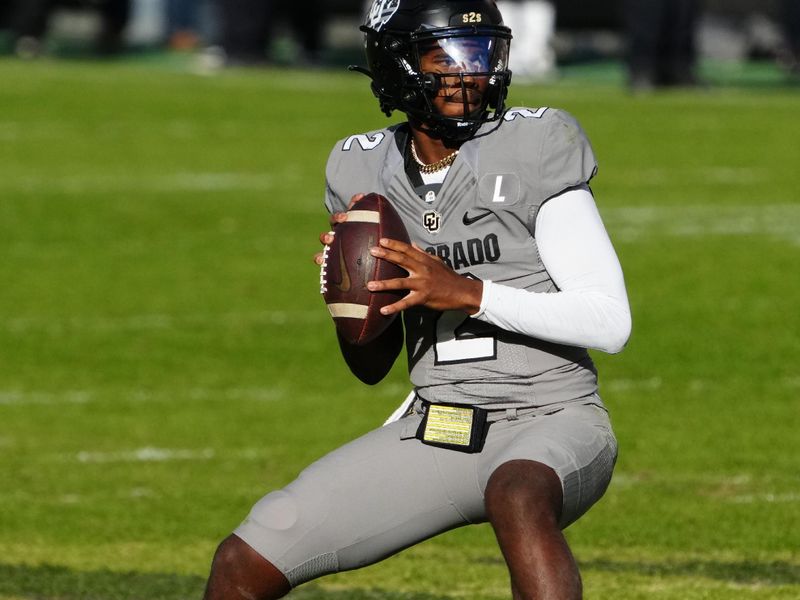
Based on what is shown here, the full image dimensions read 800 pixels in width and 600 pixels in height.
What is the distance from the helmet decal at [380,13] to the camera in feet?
15.3

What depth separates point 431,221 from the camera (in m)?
4.46

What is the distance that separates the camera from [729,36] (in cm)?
2802

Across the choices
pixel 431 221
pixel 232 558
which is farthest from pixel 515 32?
pixel 232 558

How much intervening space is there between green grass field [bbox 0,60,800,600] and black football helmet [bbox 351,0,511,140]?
6.38 feet

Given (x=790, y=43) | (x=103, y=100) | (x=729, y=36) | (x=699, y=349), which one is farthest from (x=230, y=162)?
(x=729, y=36)

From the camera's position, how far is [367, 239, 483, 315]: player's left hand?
414cm

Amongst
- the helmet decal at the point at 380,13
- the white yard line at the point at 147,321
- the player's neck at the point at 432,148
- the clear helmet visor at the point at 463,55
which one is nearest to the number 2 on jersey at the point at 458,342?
the player's neck at the point at 432,148

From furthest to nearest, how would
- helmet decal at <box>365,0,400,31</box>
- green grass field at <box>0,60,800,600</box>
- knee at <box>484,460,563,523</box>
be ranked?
1. green grass field at <box>0,60,800,600</box>
2. helmet decal at <box>365,0,400,31</box>
3. knee at <box>484,460,563,523</box>

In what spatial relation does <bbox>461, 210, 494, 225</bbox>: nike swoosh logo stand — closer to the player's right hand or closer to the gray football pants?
the player's right hand

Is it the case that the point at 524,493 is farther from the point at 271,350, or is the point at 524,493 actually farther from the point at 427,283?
the point at 271,350

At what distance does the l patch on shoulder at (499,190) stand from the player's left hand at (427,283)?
0.75 feet

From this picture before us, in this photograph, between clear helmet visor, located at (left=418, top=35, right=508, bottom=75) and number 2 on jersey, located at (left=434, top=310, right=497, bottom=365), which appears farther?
clear helmet visor, located at (left=418, top=35, right=508, bottom=75)

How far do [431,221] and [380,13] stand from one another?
1.90 feet

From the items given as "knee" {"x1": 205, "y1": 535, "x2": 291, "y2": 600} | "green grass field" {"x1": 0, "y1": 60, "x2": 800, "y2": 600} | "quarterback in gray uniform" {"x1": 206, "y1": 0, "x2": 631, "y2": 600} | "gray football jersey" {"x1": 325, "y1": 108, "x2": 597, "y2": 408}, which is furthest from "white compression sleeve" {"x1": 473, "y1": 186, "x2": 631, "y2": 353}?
"green grass field" {"x1": 0, "y1": 60, "x2": 800, "y2": 600}
